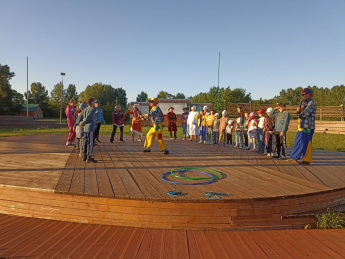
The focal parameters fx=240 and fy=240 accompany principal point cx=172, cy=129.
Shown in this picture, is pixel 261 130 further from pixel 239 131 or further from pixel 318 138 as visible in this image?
pixel 318 138

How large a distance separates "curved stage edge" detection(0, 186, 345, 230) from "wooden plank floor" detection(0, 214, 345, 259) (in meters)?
0.11

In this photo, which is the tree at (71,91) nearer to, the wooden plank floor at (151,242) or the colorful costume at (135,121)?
the colorful costume at (135,121)

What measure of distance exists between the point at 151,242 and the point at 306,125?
5181 mm

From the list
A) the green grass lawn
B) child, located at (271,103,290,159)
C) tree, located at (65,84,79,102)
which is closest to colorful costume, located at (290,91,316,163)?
child, located at (271,103,290,159)

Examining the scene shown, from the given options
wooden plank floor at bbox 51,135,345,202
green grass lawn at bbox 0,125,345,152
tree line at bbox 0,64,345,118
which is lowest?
green grass lawn at bbox 0,125,345,152

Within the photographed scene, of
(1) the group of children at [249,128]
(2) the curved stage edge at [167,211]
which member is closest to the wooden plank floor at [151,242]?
(2) the curved stage edge at [167,211]

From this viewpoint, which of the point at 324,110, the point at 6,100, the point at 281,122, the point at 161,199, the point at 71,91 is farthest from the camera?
the point at 71,91

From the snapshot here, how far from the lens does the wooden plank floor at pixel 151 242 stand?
275cm

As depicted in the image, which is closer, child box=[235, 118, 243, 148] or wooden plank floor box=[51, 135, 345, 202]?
wooden plank floor box=[51, 135, 345, 202]

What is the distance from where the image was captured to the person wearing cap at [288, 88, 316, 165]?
20.2ft

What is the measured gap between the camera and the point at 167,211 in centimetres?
338

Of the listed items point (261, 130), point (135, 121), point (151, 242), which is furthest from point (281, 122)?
point (135, 121)

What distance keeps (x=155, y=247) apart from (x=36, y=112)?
81.9 m

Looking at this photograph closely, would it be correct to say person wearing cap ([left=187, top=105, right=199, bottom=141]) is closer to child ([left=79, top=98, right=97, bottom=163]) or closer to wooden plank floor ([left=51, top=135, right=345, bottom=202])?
wooden plank floor ([left=51, top=135, right=345, bottom=202])
